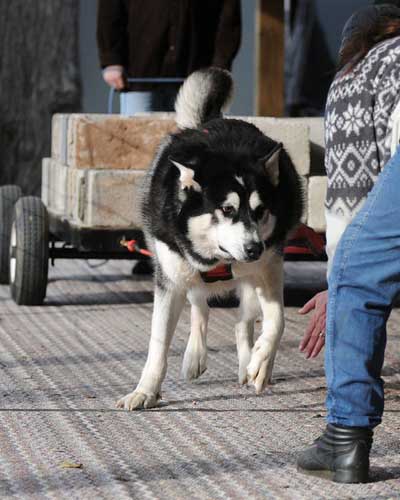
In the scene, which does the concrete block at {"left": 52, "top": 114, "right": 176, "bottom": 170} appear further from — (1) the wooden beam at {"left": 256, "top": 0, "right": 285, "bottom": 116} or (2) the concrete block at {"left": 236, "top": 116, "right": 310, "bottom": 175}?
(1) the wooden beam at {"left": 256, "top": 0, "right": 285, "bottom": 116}

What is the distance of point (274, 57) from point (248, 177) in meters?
6.97

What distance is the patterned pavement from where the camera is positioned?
12.2 ft

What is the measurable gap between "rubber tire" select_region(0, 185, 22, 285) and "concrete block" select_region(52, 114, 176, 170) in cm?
106

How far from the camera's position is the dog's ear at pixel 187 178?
4.85m

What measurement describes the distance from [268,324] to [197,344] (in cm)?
46

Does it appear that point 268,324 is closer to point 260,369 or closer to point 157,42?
point 260,369

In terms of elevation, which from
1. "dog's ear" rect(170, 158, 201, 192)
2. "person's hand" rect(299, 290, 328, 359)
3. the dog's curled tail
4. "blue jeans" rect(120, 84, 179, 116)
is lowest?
"person's hand" rect(299, 290, 328, 359)

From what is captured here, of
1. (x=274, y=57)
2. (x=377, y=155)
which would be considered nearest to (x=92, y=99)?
(x=274, y=57)

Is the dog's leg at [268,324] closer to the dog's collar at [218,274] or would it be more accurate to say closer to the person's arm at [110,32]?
the dog's collar at [218,274]

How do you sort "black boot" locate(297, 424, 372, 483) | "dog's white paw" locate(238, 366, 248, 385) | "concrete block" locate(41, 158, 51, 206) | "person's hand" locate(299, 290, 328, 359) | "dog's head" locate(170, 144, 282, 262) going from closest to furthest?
"black boot" locate(297, 424, 372, 483) < "person's hand" locate(299, 290, 328, 359) < "dog's head" locate(170, 144, 282, 262) < "dog's white paw" locate(238, 366, 248, 385) < "concrete block" locate(41, 158, 51, 206)

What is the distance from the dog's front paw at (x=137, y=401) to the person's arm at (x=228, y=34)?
3.61 meters

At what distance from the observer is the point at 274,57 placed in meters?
11.6

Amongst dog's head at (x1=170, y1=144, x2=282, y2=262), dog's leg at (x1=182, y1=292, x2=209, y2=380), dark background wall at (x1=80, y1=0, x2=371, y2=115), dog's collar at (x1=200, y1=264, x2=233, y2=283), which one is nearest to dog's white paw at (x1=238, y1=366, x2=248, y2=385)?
dog's leg at (x1=182, y1=292, x2=209, y2=380)

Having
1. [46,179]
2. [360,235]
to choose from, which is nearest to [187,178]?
[360,235]
